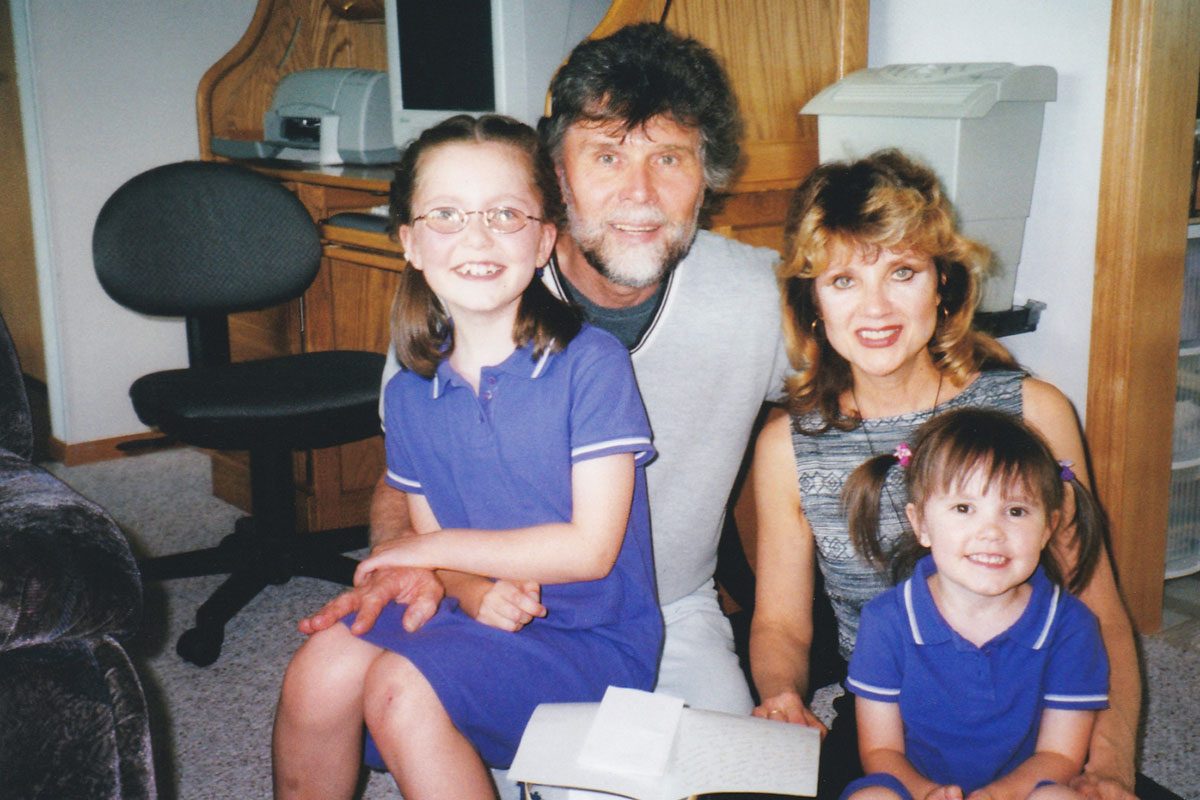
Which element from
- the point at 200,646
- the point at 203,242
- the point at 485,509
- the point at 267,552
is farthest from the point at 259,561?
the point at 485,509

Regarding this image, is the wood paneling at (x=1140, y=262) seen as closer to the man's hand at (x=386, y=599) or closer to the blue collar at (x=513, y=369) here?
the blue collar at (x=513, y=369)

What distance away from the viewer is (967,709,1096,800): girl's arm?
988 millimetres

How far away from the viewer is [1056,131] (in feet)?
6.08

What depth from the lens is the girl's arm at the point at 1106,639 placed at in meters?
1.02

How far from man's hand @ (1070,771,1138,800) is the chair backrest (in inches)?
72.8

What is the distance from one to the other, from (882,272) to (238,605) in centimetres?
153

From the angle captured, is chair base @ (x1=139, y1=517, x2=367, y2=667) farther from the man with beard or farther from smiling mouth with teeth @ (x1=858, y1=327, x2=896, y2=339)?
smiling mouth with teeth @ (x1=858, y1=327, x2=896, y2=339)

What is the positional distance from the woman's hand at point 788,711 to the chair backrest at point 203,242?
1.60m

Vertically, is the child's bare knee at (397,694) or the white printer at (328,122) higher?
the white printer at (328,122)

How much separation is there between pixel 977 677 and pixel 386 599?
588 millimetres

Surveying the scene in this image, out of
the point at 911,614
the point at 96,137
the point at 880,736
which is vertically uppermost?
the point at 96,137

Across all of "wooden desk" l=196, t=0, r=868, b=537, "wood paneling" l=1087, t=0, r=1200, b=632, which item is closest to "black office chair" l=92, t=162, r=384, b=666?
"wooden desk" l=196, t=0, r=868, b=537

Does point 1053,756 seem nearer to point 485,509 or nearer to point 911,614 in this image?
point 911,614

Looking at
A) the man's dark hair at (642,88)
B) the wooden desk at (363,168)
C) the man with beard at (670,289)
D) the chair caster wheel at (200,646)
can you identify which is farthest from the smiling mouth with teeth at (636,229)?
the chair caster wheel at (200,646)
